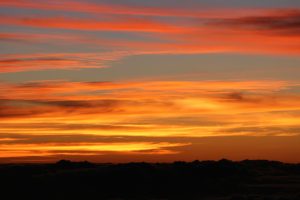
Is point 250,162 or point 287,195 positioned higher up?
point 250,162

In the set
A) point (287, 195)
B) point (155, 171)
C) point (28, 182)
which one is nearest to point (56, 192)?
point (28, 182)

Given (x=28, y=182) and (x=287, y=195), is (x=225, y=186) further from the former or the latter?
(x=28, y=182)

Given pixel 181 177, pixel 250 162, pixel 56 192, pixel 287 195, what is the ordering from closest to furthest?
pixel 287 195, pixel 56 192, pixel 181 177, pixel 250 162

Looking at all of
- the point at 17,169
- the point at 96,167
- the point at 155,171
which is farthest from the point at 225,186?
the point at 17,169

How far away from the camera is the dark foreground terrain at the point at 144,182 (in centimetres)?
3892

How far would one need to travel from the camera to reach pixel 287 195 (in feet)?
120

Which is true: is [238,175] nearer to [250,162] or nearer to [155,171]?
[155,171]

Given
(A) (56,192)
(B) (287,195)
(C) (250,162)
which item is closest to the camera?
(B) (287,195)

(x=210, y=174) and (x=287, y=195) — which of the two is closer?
(x=287, y=195)

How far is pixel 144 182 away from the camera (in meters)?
42.1

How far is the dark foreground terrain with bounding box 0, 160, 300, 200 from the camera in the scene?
128ft

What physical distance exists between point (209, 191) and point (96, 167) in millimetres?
9346

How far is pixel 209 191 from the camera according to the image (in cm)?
4069

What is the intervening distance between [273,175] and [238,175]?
137 inches
